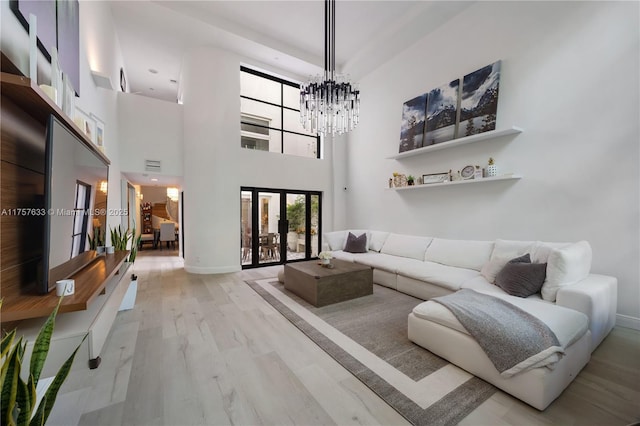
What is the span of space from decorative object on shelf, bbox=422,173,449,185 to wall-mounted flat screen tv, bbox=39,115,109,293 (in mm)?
4763

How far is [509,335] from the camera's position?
1846mm

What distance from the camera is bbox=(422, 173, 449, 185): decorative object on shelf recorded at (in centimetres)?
454

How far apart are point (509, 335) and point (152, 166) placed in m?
6.24

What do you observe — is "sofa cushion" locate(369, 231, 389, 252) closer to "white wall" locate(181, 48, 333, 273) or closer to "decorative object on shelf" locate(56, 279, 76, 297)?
"white wall" locate(181, 48, 333, 273)

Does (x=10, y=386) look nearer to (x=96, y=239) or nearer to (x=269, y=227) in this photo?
(x=96, y=239)

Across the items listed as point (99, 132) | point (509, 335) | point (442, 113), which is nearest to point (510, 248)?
point (509, 335)

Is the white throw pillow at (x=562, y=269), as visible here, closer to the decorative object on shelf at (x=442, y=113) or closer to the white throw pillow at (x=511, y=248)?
the white throw pillow at (x=511, y=248)

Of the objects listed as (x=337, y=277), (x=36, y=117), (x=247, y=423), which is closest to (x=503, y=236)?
(x=337, y=277)

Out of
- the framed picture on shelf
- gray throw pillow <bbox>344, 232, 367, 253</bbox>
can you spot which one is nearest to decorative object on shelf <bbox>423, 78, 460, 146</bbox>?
gray throw pillow <bbox>344, 232, 367, 253</bbox>

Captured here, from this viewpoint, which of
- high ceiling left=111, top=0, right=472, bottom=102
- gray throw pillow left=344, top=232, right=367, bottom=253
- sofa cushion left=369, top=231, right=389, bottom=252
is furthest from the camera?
sofa cushion left=369, top=231, right=389, bottom=252

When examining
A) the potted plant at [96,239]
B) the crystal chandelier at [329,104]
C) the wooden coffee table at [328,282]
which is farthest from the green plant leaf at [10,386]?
the crystal chandelier at [329,104]

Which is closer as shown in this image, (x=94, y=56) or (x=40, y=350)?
(x=40, y=350)

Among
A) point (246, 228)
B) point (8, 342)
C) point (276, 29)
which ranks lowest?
point (8, 342)

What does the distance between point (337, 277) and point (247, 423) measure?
2.18 metres
